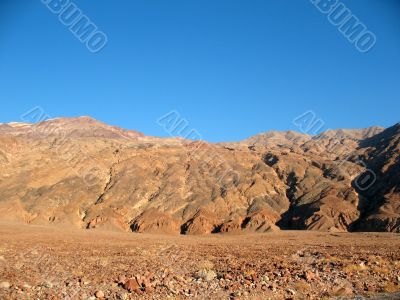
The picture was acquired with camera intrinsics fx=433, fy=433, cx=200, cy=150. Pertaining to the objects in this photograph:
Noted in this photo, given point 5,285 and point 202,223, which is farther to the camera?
point 202,223

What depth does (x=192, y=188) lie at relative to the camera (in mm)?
80750

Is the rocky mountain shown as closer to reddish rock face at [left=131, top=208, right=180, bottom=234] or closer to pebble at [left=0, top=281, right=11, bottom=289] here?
reddish rock face at [left=131, top=208, right=180, bottom=234]

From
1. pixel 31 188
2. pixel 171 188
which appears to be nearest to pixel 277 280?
pixel 171 188

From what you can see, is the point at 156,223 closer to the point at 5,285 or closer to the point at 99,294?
the point at 5,285

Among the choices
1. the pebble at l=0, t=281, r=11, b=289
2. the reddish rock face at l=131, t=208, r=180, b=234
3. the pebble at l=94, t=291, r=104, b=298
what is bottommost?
the reddish rock face at l=131, t=208, r=180, b=234

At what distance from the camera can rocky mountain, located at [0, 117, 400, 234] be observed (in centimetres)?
6938

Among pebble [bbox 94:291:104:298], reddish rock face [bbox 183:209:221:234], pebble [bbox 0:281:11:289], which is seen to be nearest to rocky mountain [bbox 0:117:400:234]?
reddish rock face [bbox 183:209:221:234]

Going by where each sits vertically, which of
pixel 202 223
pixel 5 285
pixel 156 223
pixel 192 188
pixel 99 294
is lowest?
pixel 156 223

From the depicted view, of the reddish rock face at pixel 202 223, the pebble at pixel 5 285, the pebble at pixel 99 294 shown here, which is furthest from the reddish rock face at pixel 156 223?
the pebble at pixel 99 294

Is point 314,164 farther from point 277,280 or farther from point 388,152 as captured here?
point 277,280

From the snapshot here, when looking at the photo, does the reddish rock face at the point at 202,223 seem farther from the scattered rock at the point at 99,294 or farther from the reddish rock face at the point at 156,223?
the scattered rock at the point at 99,294

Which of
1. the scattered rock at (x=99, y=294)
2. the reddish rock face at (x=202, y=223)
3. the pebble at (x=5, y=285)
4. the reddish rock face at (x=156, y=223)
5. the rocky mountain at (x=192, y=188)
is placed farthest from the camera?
the rocky mountain at (x=192, y=188)

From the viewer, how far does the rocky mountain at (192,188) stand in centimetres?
6938

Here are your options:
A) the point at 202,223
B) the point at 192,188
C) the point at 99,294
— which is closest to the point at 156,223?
the point at 202,223
